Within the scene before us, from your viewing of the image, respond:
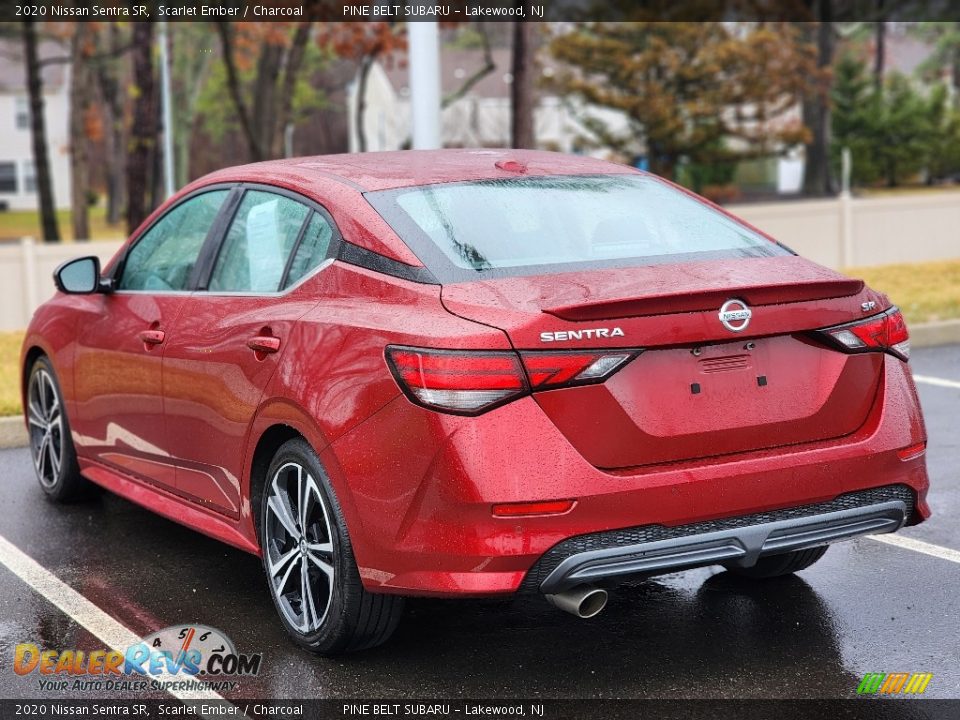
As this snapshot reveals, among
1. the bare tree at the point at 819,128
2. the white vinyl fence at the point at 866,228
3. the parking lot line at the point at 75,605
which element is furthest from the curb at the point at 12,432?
the bare tree at the point at 819,128

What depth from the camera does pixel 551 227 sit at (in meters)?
4.96

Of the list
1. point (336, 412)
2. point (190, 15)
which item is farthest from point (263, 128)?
point (336, 412)

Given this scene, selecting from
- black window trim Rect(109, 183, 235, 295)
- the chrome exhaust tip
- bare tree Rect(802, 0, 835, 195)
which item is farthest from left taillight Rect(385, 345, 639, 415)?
bare tree Rect(802, 0, 835, 195)

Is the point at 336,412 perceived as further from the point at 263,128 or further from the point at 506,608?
the point at 263,128

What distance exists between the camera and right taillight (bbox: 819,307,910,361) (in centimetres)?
456

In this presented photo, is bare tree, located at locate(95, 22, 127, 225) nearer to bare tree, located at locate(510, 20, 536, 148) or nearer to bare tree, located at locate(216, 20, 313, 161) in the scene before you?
bare tree, located at locate(216, 20, 313, 161)

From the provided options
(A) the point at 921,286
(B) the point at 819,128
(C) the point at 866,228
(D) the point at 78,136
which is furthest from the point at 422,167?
(B) the point at 819,128

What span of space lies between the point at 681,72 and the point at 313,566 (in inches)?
1545

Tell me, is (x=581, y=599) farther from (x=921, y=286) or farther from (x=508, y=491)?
(x=921, y=286)

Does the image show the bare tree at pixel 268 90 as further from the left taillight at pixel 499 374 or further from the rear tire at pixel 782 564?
the left taillight at pixel 499 374

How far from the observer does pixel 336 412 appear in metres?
4.51

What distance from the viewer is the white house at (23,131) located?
74.0m

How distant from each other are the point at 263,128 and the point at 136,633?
3011 cm

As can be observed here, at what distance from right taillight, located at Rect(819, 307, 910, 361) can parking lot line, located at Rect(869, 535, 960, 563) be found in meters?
1.44
